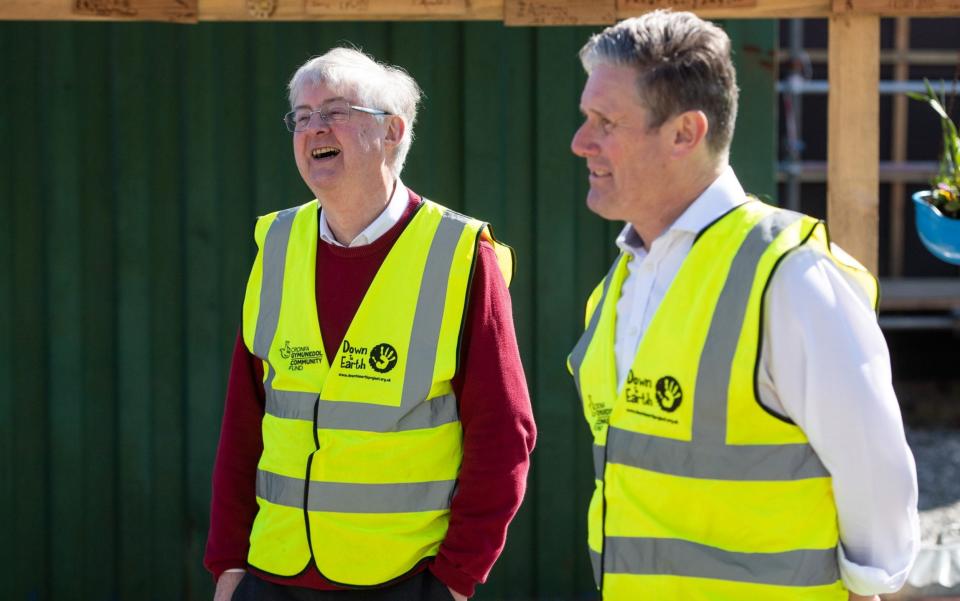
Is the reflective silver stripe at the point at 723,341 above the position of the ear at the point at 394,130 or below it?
below

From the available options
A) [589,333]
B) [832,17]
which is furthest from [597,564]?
[832,17]

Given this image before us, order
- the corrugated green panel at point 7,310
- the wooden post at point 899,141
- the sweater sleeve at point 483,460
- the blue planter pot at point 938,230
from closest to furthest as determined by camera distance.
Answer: the sweater sleeve at point 483,460, the blue planter pot at point 938,230, the corrugated green panel at point 7,310, the wooden post at point 899,141

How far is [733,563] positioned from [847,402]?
36 cm

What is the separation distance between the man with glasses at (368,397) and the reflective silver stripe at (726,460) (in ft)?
2.07

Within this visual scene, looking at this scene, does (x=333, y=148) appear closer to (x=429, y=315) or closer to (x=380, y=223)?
(x=380, y=223)

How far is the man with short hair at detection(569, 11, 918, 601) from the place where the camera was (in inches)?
76.1

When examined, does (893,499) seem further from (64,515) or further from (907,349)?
(907,349)

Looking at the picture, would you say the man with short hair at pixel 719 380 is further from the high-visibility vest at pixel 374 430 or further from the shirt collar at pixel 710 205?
the high-visibility vest at pixel 374 430

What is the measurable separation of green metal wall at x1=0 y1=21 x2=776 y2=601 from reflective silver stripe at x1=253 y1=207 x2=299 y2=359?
7.00 feet

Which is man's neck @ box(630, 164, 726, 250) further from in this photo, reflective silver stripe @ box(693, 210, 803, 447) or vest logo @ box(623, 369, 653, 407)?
vest logo @ box(623, 369, 653, 407)

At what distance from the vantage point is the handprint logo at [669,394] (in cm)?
207

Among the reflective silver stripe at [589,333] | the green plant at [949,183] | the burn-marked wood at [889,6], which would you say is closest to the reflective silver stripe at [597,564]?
the reflective silver stripe at [589,333]

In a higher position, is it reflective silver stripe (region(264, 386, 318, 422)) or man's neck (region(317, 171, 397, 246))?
man's neck (region(317, 171, 397, 246))

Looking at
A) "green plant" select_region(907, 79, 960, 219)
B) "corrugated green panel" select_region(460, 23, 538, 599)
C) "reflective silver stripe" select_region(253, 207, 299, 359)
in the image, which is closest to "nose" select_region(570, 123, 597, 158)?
"reflective silver stripe" select_region(253, 207, 299, 359)
